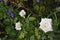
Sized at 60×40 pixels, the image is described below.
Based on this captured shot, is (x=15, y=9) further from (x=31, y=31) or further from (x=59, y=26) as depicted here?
(x=59, y=26)

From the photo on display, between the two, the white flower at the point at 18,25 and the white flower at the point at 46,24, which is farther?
the white flower at the point at 18,25

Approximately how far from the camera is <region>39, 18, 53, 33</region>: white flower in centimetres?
232

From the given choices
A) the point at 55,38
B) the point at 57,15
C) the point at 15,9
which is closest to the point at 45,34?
the point at 55,38

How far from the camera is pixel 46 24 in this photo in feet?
7.67

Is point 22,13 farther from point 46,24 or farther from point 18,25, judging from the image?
point 46,24

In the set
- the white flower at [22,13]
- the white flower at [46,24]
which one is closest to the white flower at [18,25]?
the white flower at [22,13]

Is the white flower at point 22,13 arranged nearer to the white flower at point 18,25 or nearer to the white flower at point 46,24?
the white flower at point 18,25

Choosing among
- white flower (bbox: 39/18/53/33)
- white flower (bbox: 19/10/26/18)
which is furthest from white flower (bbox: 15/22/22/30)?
white flower (bbox: 39/18/53/33)

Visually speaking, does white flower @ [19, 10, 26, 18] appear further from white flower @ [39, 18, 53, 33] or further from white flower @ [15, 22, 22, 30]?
white flower @ [39, 18, 53, 33]

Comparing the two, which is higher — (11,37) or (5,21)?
(5,21)

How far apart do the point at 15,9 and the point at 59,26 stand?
0.58 meters

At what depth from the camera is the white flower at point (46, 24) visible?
2.32 m

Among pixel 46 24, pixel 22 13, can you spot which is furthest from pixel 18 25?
pixel 46 24

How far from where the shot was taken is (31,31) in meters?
2.39
